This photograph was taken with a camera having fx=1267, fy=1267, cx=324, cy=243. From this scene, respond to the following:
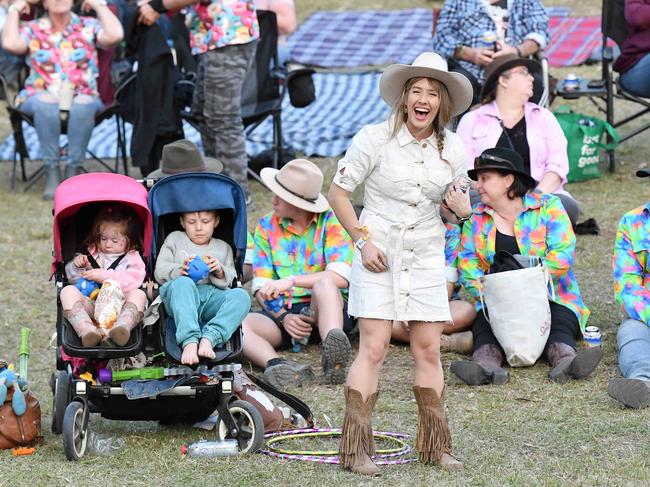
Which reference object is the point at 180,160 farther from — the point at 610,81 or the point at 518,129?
the point at 610,81

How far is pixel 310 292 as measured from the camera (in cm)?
641

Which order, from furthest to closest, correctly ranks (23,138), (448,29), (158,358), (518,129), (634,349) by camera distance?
(23,138) < (448,29) < (518,129) < (634,349) < (158,358)

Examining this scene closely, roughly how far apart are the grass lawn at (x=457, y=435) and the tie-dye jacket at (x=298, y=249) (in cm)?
45

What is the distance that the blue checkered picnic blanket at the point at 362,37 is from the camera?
1309 cm

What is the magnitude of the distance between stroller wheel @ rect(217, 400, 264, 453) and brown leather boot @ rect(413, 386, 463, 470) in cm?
64

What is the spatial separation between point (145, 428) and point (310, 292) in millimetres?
1366

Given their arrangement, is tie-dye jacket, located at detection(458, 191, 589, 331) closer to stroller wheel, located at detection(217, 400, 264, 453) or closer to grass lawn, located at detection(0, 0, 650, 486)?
grass lawn, located at detection(0, 0, 650, 486)

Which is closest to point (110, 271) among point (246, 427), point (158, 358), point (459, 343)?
point (158, 358)

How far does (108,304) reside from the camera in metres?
5.01

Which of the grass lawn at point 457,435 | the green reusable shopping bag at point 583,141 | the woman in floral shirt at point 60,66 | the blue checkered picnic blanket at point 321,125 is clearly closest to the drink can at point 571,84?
the green reusable shopping bag at point 583,141

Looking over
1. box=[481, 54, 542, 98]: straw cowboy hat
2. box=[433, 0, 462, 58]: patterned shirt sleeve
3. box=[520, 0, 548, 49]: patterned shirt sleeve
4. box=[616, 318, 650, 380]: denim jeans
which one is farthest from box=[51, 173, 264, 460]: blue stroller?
box=[520, 0, 548, 49]: patterned shirt sleeve

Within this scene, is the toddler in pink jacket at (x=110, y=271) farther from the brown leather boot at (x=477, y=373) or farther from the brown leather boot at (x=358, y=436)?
the brown leather boot at (x=477, y=373)

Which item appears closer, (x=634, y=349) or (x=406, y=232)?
(x=406, y=232)

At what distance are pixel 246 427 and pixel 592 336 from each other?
2.08 metres
